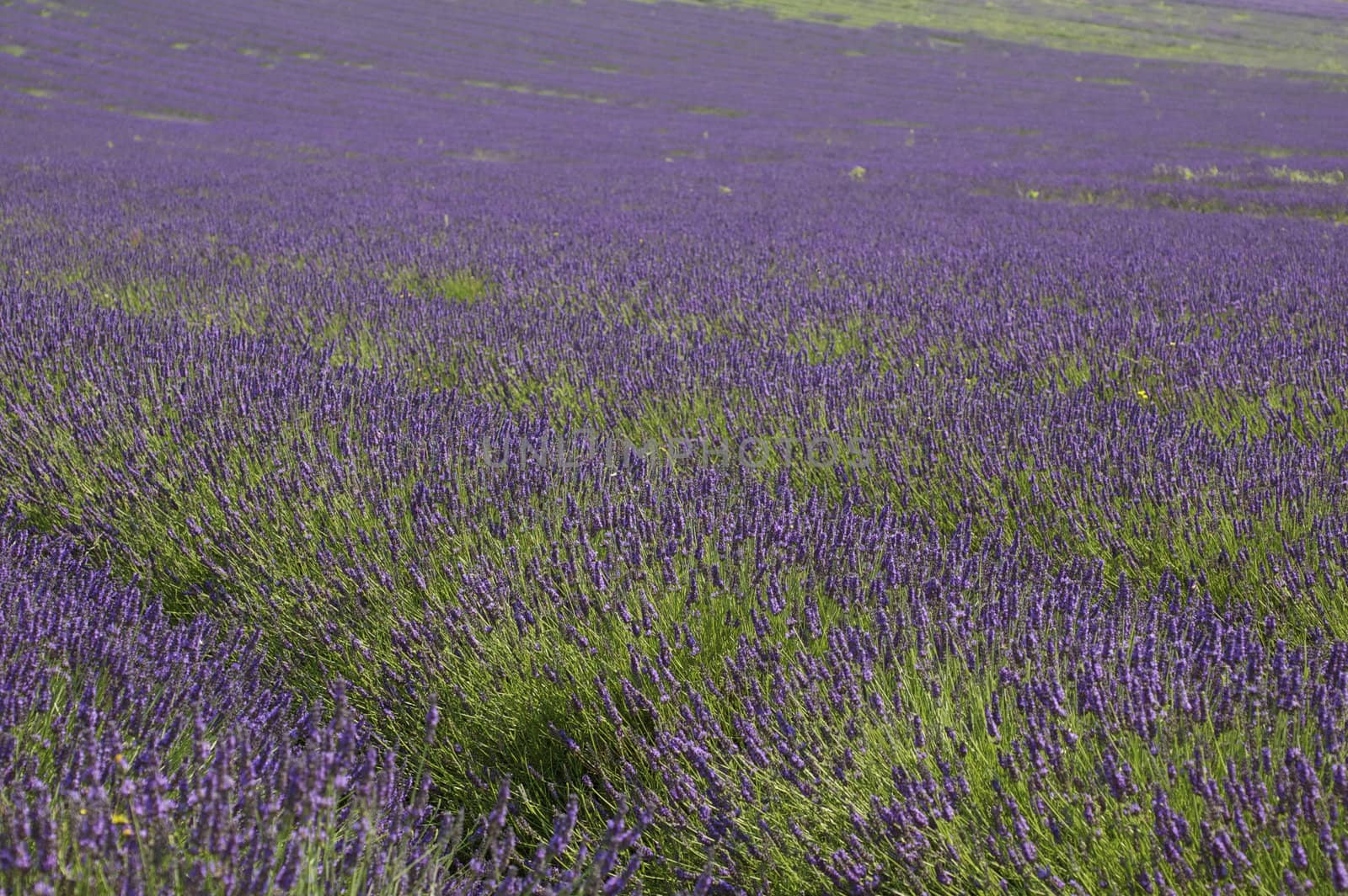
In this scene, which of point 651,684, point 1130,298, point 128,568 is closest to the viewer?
point 651,684

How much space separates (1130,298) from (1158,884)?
451 centimetres

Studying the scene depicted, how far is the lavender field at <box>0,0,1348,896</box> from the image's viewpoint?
46.9 inches

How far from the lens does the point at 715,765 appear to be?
4.87 ft

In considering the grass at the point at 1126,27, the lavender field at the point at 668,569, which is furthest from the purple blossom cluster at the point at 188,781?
the grass at the point at 1126,27

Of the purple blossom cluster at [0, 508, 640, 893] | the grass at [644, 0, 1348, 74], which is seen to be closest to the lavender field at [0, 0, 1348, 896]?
the purple blossom cluster at [0, 508, 640, 893]

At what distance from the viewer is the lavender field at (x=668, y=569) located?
1.19 meters

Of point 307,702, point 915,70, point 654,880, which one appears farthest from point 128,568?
point 915,70

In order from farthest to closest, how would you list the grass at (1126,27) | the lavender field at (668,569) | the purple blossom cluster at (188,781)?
the grass at (1126,27)
the lavender field at (668,569)
the purple blossom cluster at (188,781)

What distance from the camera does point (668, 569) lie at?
1858 mm

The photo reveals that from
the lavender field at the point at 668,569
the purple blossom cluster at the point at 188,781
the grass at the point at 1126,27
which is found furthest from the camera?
the grass at the point at 1126,27

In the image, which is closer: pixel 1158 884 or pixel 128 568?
pixel 1158 884

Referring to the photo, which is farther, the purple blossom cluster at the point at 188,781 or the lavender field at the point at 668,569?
the lavender field at the point at 668,569

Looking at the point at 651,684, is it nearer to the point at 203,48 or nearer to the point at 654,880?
the point at 654,880

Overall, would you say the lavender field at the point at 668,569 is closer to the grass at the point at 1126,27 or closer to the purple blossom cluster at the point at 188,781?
the purple blossom cluster at the point at 188,781
